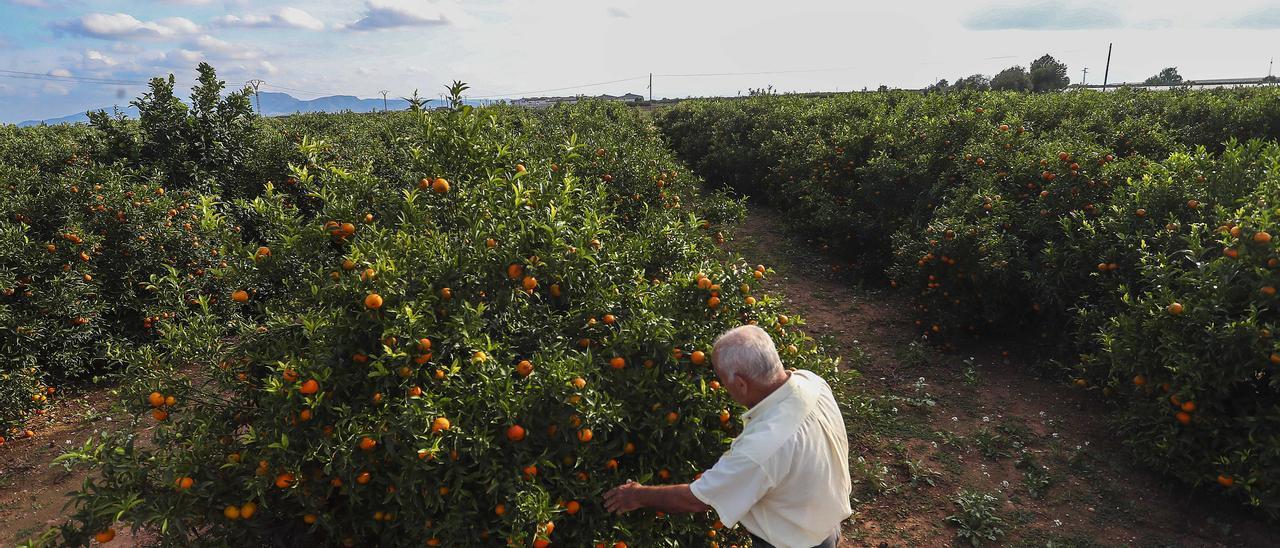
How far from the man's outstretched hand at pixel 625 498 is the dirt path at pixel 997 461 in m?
1.79

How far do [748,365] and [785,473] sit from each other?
329 mm

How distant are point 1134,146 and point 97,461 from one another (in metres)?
7.96

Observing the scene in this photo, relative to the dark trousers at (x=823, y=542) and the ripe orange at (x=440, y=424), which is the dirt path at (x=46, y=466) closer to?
the ripe orange at (x=440, y=424)

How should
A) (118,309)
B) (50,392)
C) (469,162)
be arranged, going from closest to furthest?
(469,162) < (50,392) < (118,309)

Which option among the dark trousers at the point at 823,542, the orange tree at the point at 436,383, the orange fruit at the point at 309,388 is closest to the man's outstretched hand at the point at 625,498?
the orange tree at the point at 436,383

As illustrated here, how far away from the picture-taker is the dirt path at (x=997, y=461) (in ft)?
11.4

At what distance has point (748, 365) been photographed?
2029 millimetres

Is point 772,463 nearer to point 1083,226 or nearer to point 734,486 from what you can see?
point 734,486

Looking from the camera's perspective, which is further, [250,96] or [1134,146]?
[250,96]

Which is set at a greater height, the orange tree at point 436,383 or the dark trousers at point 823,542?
the orange tree at point 436,383

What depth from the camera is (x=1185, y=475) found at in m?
3.43

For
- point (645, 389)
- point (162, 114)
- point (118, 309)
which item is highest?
point (162, 114)

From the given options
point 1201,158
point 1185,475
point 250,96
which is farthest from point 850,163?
point 250,96

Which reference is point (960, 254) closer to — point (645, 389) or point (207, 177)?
point (645, 389)
